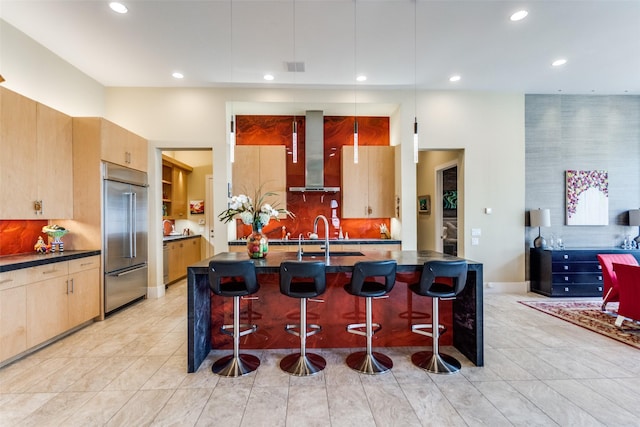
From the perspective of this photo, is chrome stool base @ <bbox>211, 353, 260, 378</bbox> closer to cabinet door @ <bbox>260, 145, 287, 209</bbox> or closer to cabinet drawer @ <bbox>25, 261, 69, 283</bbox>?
cabinet drawer @ <bbox>25, 261, 69, 283</bbox>

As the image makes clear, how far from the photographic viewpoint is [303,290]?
2641 mm

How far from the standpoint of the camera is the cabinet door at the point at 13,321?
2.69 meters

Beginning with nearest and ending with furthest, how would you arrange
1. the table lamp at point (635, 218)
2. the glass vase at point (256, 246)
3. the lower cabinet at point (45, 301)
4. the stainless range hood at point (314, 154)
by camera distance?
the lower cabinet at point (45, 301)
the glass vase at point (256, 246)
the table lamp at point (635, 218)
the stainless range hood at point (314, 154)

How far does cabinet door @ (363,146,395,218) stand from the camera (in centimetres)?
555

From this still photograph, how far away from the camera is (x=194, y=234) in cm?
711

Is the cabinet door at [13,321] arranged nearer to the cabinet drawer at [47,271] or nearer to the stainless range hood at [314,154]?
the cabinet drawer at [47,271]

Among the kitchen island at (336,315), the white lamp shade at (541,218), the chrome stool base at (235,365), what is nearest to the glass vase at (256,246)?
the kitchen island at (336,315)

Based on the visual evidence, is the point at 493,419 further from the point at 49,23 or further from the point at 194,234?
the point at 194,234

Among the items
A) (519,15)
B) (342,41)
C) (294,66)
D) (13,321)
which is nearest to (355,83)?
(294,66)

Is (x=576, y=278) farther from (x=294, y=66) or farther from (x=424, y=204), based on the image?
(x=294, y=66)

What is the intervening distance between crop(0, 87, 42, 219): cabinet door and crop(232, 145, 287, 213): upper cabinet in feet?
8.83

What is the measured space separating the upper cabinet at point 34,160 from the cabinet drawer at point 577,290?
24.9 feet

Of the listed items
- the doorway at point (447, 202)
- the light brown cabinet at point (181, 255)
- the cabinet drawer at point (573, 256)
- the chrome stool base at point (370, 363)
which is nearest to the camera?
the chrome stool base at point (370, 363)

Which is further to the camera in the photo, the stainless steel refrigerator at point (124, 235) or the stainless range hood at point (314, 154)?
the stainless range hood at point (314, 154)
